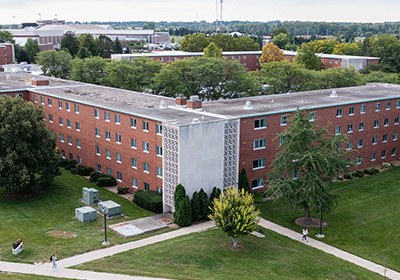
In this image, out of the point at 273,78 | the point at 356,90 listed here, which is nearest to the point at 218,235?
the point at 356,90

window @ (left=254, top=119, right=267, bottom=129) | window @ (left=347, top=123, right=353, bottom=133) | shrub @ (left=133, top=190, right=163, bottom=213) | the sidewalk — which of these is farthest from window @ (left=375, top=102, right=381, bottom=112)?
shrub @ (left=133, top=190, right=163, bottom=213)

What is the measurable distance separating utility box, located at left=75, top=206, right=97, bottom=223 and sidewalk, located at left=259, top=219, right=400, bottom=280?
1693cm

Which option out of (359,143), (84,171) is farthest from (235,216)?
(359,143)

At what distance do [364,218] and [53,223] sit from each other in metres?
Result: 31.8

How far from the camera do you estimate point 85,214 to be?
45688mm

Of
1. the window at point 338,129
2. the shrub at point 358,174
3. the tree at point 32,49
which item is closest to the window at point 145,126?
the window at point 338,129

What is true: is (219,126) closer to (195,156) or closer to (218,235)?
(195,156)

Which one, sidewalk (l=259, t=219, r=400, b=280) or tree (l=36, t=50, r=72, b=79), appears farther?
tree (l=36, t=50, r=72, b=79)

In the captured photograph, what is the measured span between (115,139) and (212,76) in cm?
3027

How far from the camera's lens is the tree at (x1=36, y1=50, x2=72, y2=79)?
109812mm

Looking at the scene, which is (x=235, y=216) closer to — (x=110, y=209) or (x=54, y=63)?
(x=110, y=209)

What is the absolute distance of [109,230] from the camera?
4416cm

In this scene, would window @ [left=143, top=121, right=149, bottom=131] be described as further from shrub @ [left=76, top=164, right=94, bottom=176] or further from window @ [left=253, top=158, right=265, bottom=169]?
shrub @ [left=76, top=164, right=94, bottom=176]

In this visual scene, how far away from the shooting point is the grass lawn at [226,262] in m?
36.2
